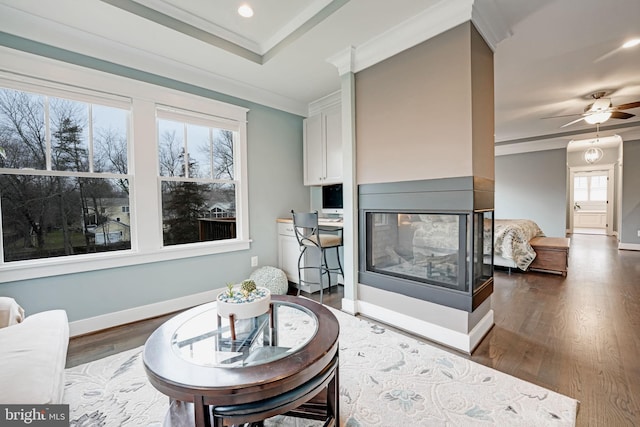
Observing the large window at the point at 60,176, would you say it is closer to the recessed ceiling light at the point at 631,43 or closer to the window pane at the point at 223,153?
the window pane at the point at 223,153

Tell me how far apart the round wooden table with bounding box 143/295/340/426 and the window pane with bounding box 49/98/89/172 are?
192cm

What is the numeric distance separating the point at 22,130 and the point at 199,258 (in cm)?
179

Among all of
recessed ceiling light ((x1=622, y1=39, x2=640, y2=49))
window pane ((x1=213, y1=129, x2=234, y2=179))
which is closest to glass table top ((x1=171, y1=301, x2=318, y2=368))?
window pane ((x1=213, y1=129, x2=234, y2=179))

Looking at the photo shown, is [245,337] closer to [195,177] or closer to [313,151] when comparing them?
[195,177]

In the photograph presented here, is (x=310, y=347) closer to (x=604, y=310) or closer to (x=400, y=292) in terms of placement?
(x=400, y=292)

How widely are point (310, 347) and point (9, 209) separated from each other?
8.77 ft

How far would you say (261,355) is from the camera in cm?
117

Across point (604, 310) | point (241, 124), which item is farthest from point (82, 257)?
point (604, 310)

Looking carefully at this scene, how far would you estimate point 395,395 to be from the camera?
1.59 meters


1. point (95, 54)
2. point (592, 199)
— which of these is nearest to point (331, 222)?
point (95, 54)

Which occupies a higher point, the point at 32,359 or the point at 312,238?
the point at 312,238

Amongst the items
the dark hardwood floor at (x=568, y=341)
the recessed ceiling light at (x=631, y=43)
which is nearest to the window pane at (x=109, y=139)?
the dark hardwood floor at (x=568, y=341)

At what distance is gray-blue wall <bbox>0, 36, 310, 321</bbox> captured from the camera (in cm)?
224

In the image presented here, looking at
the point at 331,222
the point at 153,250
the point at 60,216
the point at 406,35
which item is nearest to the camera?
the point at 406,35
